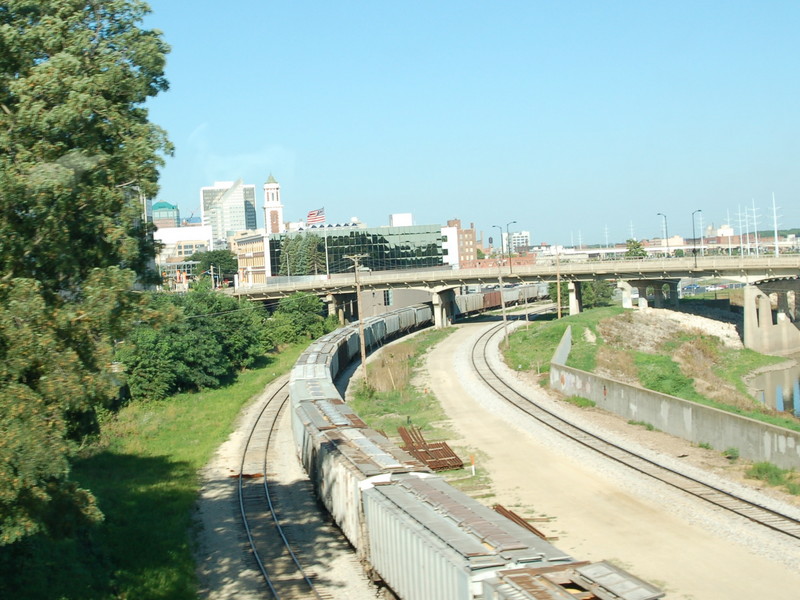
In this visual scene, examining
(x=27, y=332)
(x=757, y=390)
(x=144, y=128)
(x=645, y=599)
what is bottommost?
(x=757, y=390)

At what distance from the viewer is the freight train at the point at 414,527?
12.3 m

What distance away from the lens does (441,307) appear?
87125mm

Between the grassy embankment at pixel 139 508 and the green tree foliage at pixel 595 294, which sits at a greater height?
the green tree foliage at pixel 595 294

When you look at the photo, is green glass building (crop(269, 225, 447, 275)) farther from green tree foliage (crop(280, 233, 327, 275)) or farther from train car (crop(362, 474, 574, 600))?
train car (crop(362, 474, 574, 600))

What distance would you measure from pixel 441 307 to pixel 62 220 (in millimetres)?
72136

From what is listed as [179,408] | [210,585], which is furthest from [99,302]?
[179,408]

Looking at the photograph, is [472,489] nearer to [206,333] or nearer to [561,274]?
[206,333]

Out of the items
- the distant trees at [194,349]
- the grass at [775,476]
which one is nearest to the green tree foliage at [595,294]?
the distant trees at [194,349]

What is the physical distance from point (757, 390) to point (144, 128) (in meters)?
47.9

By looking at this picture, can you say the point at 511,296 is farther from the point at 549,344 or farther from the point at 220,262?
the point at 220,262

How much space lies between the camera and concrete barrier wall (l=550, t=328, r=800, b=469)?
26208 millimetres

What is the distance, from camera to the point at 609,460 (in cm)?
2888

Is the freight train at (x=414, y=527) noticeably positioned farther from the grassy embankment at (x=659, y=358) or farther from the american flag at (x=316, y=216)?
the american flag at (x=316, y=216)

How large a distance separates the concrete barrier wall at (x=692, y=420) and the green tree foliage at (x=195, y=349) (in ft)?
65.7
